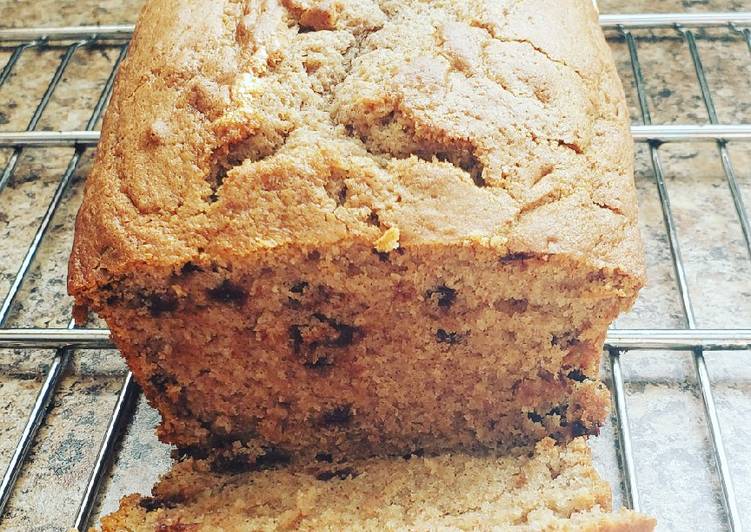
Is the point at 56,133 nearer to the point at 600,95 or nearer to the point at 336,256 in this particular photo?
the point at 336,256

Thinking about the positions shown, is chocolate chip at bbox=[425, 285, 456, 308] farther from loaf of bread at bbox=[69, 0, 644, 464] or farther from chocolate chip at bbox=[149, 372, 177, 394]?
chocolate chip at bbox=[149, 372, 177, 394]

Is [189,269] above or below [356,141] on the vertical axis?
below

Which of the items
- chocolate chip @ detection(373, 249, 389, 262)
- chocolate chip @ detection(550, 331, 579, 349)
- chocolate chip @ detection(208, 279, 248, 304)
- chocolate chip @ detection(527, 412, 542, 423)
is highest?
chocolate chip @ detection(373, 249, 389, 262)

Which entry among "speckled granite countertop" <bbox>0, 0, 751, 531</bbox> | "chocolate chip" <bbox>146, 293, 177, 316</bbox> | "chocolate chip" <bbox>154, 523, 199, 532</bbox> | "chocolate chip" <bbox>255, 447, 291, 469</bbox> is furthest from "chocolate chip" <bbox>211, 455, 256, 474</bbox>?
"chocolate chip" <bbox>146, 293, 177, 316</bbox>

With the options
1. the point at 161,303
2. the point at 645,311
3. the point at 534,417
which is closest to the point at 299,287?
the point at 161,303

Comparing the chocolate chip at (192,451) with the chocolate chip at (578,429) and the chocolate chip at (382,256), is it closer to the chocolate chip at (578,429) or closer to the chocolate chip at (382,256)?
the chocolate chip at (382,256)

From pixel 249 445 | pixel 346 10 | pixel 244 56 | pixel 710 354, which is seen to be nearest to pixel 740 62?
pixel 710 354

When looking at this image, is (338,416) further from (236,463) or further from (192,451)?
(192,451)

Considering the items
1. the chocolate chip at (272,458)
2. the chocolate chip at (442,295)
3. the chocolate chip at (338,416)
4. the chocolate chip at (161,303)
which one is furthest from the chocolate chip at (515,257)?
the chocolate chip at (272,458)
